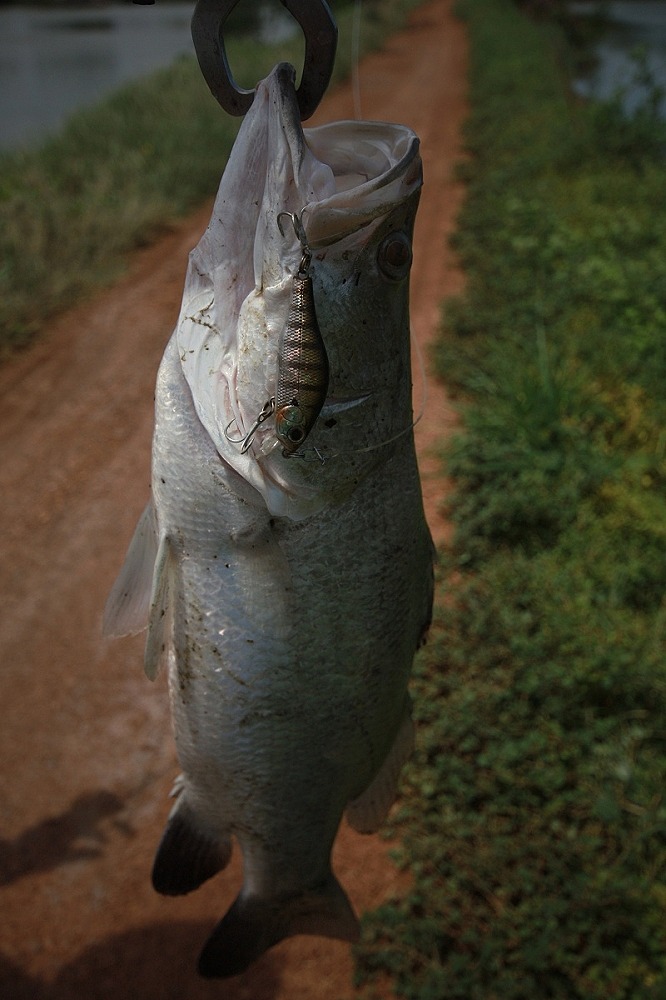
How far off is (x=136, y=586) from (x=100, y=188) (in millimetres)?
9410

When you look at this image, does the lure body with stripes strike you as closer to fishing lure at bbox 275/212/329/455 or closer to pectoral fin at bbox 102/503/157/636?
fishing lure at bbox 275/212/329/455

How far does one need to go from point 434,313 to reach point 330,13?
6.87 metres

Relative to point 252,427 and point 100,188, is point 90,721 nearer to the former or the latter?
point 252,427

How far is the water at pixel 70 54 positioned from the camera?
15.6m

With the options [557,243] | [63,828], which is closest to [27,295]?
[557,243]

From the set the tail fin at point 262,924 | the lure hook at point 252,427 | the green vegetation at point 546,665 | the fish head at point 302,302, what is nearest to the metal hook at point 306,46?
the fish head at point 302,302

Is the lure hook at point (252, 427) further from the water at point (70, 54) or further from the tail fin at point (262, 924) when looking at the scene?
the water at point (70, 54)

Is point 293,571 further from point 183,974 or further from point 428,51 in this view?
point 428,51

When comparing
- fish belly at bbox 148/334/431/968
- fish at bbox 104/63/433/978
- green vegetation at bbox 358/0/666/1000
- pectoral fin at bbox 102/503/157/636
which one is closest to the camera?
fish at bbox 104/63/433/978

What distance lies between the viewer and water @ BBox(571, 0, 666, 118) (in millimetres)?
13496

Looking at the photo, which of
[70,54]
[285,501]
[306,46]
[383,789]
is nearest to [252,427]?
[285,501]

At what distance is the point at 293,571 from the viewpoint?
1.59 metres

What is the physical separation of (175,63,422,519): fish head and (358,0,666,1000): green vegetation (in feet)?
7.83

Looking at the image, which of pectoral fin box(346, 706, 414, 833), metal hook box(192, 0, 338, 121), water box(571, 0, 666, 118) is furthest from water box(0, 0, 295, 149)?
pectoral fin box(346, 706, 414, 833)
